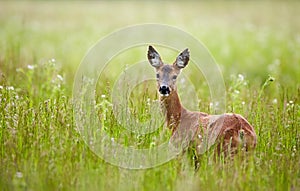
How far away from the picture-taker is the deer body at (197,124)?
5.76 m

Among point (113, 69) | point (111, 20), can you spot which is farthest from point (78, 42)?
point (111, 20)

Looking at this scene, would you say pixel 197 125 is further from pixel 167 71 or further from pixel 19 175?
pixel 19 175

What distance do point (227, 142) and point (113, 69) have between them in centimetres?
688

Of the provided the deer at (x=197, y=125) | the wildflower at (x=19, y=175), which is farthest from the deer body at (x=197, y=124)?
the wildflower at (x=19, y=175)

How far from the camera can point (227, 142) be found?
228 inches

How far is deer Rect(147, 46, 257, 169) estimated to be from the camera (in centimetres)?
575

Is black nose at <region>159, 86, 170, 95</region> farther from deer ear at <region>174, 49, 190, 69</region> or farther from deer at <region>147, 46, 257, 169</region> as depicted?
deer ear at <region>174, 49, 190, 69</region>

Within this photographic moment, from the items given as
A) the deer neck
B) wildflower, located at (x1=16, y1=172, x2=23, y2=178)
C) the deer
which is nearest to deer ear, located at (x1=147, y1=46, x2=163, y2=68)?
the deer

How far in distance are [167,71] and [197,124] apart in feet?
2.43

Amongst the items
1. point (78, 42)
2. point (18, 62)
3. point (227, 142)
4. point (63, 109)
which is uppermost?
point (78, 42)

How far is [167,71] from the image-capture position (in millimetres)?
6773

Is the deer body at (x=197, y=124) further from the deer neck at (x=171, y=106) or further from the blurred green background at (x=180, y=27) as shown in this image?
the blurred green background at (x=180, y=27)

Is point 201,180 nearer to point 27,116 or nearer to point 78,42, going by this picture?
point 27,116

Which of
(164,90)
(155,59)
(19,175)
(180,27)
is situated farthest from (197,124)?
(180,27)
